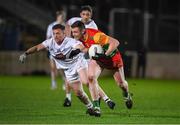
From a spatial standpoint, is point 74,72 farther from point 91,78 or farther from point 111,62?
point 111,62

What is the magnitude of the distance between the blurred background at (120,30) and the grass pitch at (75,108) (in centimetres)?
940

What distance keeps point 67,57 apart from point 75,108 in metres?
2.46

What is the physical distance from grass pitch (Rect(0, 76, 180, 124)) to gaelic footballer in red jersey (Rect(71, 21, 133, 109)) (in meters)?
0.75

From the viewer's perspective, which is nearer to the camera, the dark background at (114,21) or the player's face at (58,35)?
the player's face at (58,35)

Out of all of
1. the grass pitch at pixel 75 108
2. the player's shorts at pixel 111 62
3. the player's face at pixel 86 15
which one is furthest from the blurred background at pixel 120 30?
the player's face at pixel 86 15

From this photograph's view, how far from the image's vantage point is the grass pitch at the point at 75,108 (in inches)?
570

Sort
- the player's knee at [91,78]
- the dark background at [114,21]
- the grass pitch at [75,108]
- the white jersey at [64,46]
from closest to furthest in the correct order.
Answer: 1. the grass pitch at [75,108]
2. the white jersey at [64,46]
3. the player's knee at [91,78]
4. the dark background at [114,21]

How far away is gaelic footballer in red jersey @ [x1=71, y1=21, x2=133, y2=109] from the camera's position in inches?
593

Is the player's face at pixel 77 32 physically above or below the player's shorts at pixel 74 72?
above

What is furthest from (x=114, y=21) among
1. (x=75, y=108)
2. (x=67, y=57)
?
(x=67, y=57)

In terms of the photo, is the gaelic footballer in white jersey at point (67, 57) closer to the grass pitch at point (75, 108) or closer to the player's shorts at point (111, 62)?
the grass pitch at point (75, 108)

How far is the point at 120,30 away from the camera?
35.5m

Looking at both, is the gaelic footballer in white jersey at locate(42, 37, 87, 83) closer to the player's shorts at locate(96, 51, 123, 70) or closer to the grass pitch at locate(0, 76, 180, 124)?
the grass pitch at locate(0, 76, 180, 124)

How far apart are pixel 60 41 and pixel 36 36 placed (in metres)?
21.4
